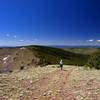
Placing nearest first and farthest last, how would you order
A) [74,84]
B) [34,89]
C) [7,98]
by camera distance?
[7,98], [34,89], [74,84]

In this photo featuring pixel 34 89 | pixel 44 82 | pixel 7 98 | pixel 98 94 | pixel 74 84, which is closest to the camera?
pixel 7 98

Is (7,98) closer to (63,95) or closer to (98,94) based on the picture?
(63,95)

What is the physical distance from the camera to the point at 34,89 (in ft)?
80.5

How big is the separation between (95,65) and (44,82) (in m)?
17.0

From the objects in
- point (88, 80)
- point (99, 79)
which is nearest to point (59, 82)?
point (88, 80)

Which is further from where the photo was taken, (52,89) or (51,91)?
(52,89)

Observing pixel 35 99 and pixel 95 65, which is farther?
pixel 95 65

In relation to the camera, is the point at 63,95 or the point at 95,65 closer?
the point at 63,95

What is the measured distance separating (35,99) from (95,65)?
932 inches

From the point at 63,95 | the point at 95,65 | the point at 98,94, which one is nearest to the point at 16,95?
the point at 63,95

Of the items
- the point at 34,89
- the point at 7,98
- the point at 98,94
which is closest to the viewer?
the point at 7,98

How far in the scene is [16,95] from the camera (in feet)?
71.7

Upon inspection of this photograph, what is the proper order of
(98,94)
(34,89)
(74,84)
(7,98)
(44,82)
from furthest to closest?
(44,82) → (74,84) → (34,89) → (98,94) → (7,98)

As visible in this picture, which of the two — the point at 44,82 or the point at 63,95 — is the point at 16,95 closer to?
the point at 63,95
